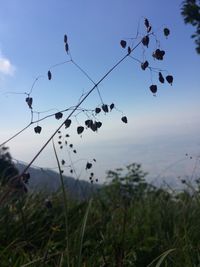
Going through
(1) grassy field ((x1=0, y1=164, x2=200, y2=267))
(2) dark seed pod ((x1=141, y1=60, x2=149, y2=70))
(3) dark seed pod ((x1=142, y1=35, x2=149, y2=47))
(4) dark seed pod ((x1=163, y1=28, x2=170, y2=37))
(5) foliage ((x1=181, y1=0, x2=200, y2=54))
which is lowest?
(1) grassy field ((x1=0, y1=164, x2=200, y2=267))

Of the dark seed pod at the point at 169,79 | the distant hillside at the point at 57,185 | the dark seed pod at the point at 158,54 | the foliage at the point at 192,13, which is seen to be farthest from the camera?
the foliage at the point at 192,13

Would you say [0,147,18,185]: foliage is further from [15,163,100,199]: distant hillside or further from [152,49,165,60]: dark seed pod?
[152,49,165,60]: dark seed pod

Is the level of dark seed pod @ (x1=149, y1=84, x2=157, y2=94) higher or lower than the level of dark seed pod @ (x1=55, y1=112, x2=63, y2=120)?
higher

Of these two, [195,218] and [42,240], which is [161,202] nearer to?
[195,218]

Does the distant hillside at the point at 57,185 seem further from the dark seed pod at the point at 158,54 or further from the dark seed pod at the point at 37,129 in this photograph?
the dark seed pod at the point at 158,54

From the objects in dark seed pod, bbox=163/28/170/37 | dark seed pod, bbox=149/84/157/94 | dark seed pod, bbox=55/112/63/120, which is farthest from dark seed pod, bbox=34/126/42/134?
dark seed pod, bbox=163/28/170/37

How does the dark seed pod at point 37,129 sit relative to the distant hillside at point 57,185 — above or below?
below

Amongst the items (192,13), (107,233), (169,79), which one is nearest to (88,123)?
(169,79)

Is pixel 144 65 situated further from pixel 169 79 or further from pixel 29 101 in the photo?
pixel 29 101

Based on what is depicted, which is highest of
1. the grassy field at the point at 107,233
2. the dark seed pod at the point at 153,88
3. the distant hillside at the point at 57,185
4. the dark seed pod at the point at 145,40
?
the distant hillside at the point at 57,185

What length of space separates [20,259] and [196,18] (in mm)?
11548

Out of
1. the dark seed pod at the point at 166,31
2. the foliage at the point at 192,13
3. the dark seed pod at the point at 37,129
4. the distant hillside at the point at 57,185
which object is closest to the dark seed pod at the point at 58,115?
the dark seed pod at the point at 37,129

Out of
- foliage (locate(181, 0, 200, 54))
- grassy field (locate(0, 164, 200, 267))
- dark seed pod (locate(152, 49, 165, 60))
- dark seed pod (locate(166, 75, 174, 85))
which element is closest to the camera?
dark seed pod (locate(152, 49, 165, 60))

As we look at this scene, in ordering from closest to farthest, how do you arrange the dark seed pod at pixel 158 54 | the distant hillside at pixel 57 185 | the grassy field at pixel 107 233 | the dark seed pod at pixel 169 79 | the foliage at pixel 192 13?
the dark seed pod at pixel 158 54 < the dark seed pod at pixel 169 79 < the grassy field at pixel 107 233 < the distant hillside at pixel 57 185 < the foliage at pixel 192 13
